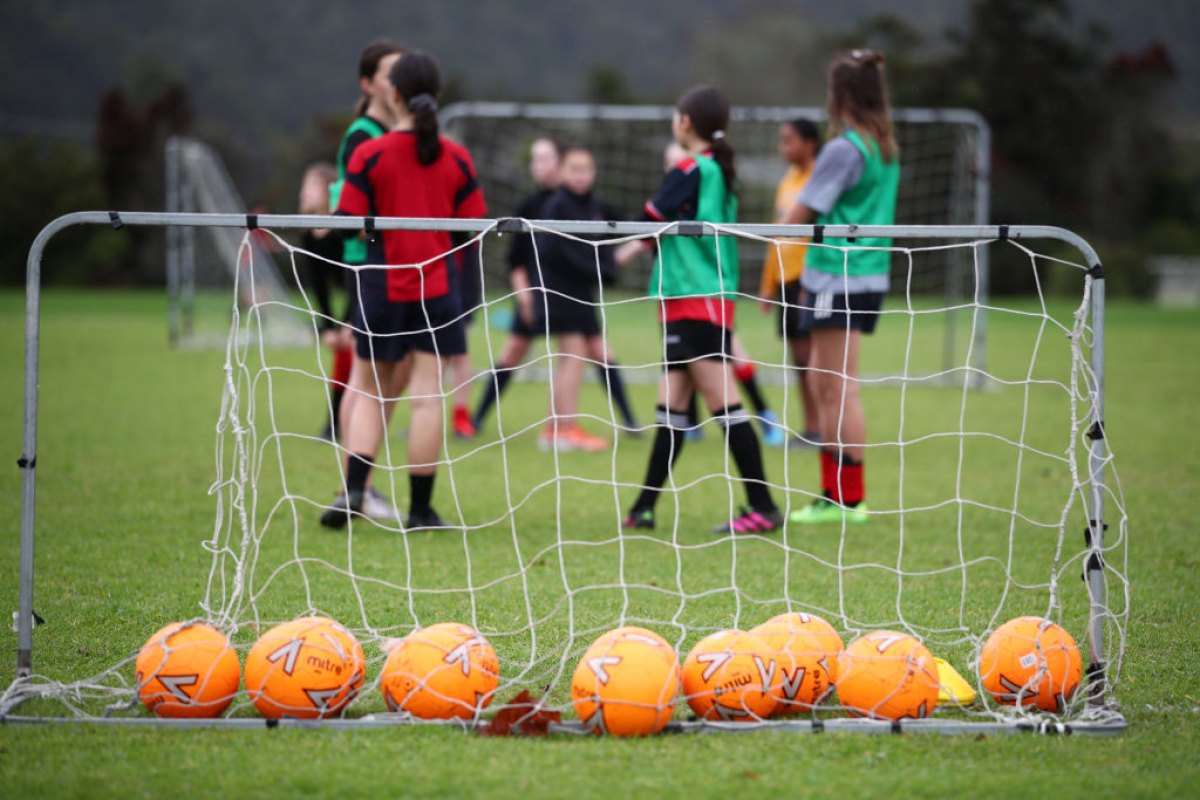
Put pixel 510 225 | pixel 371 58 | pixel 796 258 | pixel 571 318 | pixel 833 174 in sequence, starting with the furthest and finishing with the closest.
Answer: pixel 571 318
pixel 796 258
pixel 371 58
pixel 833 174
pixel 510 225

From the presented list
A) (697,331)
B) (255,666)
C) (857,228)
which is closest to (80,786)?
(255,666)

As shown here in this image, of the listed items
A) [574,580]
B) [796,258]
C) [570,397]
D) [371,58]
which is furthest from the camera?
[570,397]

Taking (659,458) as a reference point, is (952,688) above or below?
below

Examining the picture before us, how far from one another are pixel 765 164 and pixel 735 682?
15172mm

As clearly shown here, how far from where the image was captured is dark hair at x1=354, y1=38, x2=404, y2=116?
5328 mm

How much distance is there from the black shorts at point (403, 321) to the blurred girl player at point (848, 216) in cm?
152

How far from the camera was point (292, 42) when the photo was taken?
8012 centimetres

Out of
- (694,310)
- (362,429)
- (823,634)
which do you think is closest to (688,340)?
(694,310)

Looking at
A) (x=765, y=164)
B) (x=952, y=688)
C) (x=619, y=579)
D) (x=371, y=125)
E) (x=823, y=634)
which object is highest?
(x=765, y=164)

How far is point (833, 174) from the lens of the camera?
16.4 feet

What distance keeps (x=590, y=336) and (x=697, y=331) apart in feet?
9.57

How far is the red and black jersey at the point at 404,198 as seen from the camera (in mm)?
4805

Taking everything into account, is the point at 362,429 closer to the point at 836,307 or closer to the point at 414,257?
the point at 414,257

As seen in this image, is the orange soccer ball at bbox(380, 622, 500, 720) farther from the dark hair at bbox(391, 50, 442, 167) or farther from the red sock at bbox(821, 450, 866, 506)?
the red sock at bbox(821, 450, 866, 506)
